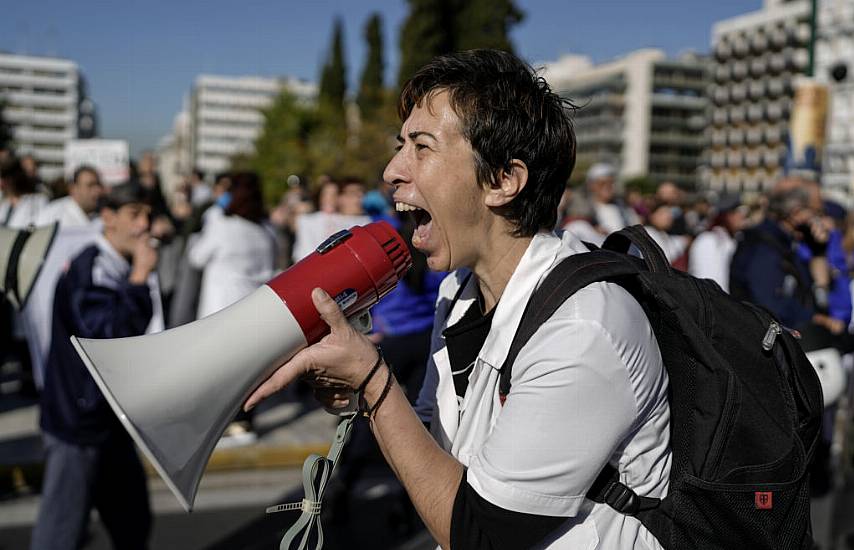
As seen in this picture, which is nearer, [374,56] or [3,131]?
[3,131]

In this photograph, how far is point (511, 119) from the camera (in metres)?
1.70

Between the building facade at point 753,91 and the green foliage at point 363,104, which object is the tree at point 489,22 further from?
the building facade at point 753,91

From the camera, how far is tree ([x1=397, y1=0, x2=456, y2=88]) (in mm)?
39219

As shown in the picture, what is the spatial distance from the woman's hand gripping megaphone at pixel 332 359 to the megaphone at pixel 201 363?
2 cm

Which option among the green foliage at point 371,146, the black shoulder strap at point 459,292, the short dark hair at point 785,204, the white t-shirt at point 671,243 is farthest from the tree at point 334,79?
the black shoulder strap at point 459,292

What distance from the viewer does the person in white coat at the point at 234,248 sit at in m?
6.21

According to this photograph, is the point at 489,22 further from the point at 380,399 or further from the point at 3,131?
Result: the point at 380,399

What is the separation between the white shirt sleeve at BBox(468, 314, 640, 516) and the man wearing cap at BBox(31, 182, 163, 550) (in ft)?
7.59

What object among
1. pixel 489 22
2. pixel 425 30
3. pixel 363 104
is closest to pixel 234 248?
pixel 489 22

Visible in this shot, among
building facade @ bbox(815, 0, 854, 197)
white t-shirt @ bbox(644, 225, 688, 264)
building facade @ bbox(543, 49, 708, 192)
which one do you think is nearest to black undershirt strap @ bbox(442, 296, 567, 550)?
white t-shirt @ bbox(644, 225, 688, 264)

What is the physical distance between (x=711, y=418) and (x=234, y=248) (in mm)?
5023

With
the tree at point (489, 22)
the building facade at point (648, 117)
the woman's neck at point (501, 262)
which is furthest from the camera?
the building facade at point (648, 117)

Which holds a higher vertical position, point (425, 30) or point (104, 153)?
point (425, 30)

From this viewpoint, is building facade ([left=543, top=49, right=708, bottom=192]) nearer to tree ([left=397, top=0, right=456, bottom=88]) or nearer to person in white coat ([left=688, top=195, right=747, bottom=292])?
tree ([left=397, top=0, right=456, bottom=88])
